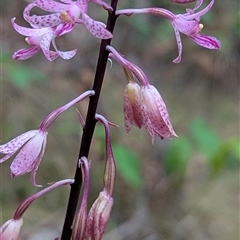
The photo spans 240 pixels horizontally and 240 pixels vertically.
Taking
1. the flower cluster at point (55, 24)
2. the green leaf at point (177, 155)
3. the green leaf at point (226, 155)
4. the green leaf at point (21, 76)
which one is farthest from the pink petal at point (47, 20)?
the green leaf at point (177, 155)

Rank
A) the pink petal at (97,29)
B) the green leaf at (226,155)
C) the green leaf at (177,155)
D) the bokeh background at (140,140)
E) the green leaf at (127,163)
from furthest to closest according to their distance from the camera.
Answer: the bokeh background at (140,140) < the green leaf at (177,155) < the green leaf at (127,163) < the green leaf at (226,155) < the pink petal at (97,29)

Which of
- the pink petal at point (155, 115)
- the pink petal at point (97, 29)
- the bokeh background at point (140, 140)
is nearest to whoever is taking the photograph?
the pink petal at point (97, 29)

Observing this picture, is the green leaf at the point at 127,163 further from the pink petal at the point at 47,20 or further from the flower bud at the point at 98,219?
the pink petal at the point at 47,20

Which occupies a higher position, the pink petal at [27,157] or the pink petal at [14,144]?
the pink petal at [14,144]

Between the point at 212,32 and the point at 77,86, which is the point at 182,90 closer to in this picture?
the point at 212,32

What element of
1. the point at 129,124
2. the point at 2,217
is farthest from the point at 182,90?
the point at 129,124

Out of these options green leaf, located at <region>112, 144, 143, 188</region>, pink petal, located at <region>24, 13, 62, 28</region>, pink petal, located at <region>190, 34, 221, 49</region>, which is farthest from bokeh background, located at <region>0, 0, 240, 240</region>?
pink petal, located at <region>24, 13, 62, 28</region>

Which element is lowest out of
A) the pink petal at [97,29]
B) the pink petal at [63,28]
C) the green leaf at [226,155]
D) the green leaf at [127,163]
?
the green leaf at [127,163]

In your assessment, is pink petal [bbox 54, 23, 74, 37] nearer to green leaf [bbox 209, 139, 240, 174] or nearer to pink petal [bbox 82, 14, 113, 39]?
pink petal [bbox 82, 14, 113, 39]
